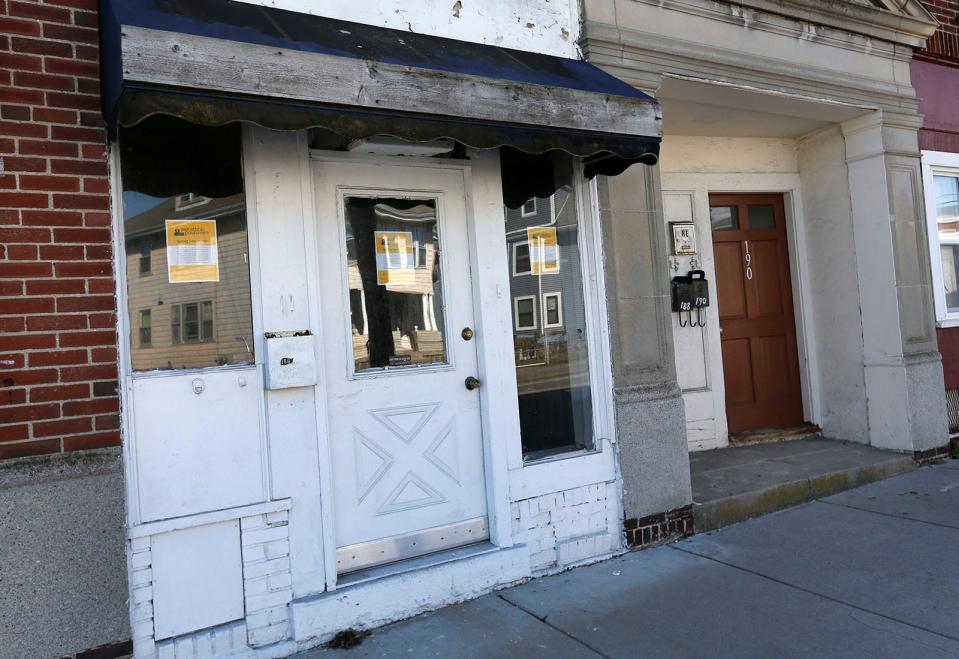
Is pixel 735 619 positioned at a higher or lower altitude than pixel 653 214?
lower

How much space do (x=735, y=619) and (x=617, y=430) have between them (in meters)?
1.36

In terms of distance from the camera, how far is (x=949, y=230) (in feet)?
23.7

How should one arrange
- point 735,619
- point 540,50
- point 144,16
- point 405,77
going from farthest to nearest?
point 540,50 < point 735,619 < point 405,77 < point 144,16

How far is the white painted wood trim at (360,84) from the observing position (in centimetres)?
290

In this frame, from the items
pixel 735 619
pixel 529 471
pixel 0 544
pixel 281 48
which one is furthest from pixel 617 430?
pixel 0 544

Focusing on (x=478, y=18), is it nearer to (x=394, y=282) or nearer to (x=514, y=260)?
(x=514, y=260)

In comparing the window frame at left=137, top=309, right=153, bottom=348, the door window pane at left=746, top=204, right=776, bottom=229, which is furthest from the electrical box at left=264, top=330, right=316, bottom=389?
the door window pane at left=746, top=204, right=776, bottom=229

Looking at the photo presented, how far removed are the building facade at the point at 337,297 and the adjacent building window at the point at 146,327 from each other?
0.11 ft

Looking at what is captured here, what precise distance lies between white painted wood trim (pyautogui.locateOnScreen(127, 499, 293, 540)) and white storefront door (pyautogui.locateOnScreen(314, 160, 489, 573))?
1.24 ft

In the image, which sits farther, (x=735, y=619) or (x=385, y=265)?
(x=385, y=265)

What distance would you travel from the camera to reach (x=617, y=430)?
4.73 meters

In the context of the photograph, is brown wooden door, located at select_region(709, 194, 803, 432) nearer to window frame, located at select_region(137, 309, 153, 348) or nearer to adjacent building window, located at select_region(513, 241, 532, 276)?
adjacent building window, located at select_region(513, 241, 532, 276)

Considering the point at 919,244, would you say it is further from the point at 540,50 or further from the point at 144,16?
the point at 144,16

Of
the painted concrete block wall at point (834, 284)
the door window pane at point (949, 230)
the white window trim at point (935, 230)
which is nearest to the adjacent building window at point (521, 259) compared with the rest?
the painted concrete block wall at point (834, 284)
